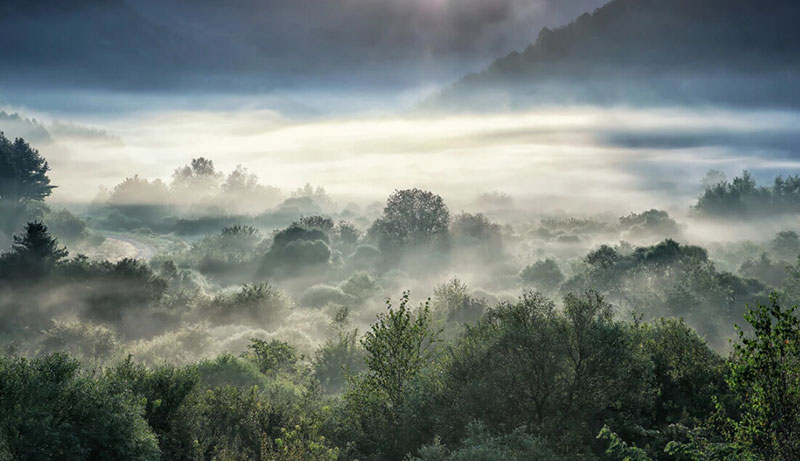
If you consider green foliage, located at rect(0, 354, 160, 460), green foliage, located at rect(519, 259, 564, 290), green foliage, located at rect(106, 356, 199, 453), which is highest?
green foliage, located at rect(0, 354, 160, 460)

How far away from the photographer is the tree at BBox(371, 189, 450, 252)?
13575 centimetres

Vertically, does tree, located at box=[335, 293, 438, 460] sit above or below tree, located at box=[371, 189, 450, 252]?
below

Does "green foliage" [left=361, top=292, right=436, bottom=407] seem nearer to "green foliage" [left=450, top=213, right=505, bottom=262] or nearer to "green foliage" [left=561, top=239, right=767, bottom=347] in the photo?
"green foliage" [left=561, top=239, right=767, bottom=347]

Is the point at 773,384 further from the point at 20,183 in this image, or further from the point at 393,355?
the point at 20,183

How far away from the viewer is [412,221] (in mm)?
136500

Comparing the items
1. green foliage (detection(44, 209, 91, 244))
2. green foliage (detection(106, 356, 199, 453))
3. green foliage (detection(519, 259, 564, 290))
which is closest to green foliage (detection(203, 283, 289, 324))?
green foliage (detection(106, 356, 199, 453))

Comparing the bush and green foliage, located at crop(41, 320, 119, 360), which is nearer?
green foliage, located at crop(41, 320, 119, 360)

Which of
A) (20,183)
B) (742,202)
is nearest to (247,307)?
(20,183)

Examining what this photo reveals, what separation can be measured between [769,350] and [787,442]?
7.20 feet

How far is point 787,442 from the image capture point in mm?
11859

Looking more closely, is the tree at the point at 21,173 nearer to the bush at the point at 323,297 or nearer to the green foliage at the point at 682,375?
the bush at the point at 323,297

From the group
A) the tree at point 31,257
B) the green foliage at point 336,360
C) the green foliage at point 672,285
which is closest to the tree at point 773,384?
the green foliage at point 336,360

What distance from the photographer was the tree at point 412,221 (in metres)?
136

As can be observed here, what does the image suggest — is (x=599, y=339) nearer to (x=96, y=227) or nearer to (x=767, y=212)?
(x=96, y=227)
